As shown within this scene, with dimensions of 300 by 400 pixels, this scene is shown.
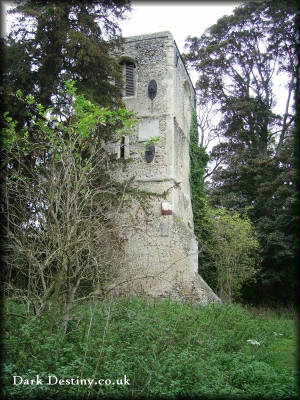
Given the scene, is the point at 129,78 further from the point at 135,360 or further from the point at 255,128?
the point at 135,360

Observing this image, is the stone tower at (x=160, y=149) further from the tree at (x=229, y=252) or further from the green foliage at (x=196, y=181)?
the tree at (x=229, y=252)

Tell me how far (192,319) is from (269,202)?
44.5 feet

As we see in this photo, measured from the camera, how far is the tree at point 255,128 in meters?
19.6

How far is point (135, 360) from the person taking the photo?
16.7 ft

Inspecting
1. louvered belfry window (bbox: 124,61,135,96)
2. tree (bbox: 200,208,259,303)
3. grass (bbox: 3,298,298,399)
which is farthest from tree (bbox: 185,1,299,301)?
grass (bbox: 3,298,298,399)

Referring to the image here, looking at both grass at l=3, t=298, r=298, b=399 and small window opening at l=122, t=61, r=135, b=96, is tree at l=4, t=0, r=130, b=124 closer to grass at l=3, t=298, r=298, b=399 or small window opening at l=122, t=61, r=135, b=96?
small window opening at l=122, t=61, r=135, b=96

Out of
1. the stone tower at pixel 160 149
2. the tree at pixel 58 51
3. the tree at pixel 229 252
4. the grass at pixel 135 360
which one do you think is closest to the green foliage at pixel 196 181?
the tree at pixel 229 252

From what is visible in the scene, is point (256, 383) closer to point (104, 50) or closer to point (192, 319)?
point (192, 319)

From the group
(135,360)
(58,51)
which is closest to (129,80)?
(58,51)

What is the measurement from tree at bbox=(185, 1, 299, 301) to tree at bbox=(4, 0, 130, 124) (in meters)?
10.6

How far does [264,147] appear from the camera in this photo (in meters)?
23.2

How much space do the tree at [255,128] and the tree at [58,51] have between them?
10.6 m

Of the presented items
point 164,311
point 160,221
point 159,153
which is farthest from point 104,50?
point 164,311

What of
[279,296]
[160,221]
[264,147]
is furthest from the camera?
[264,147]
